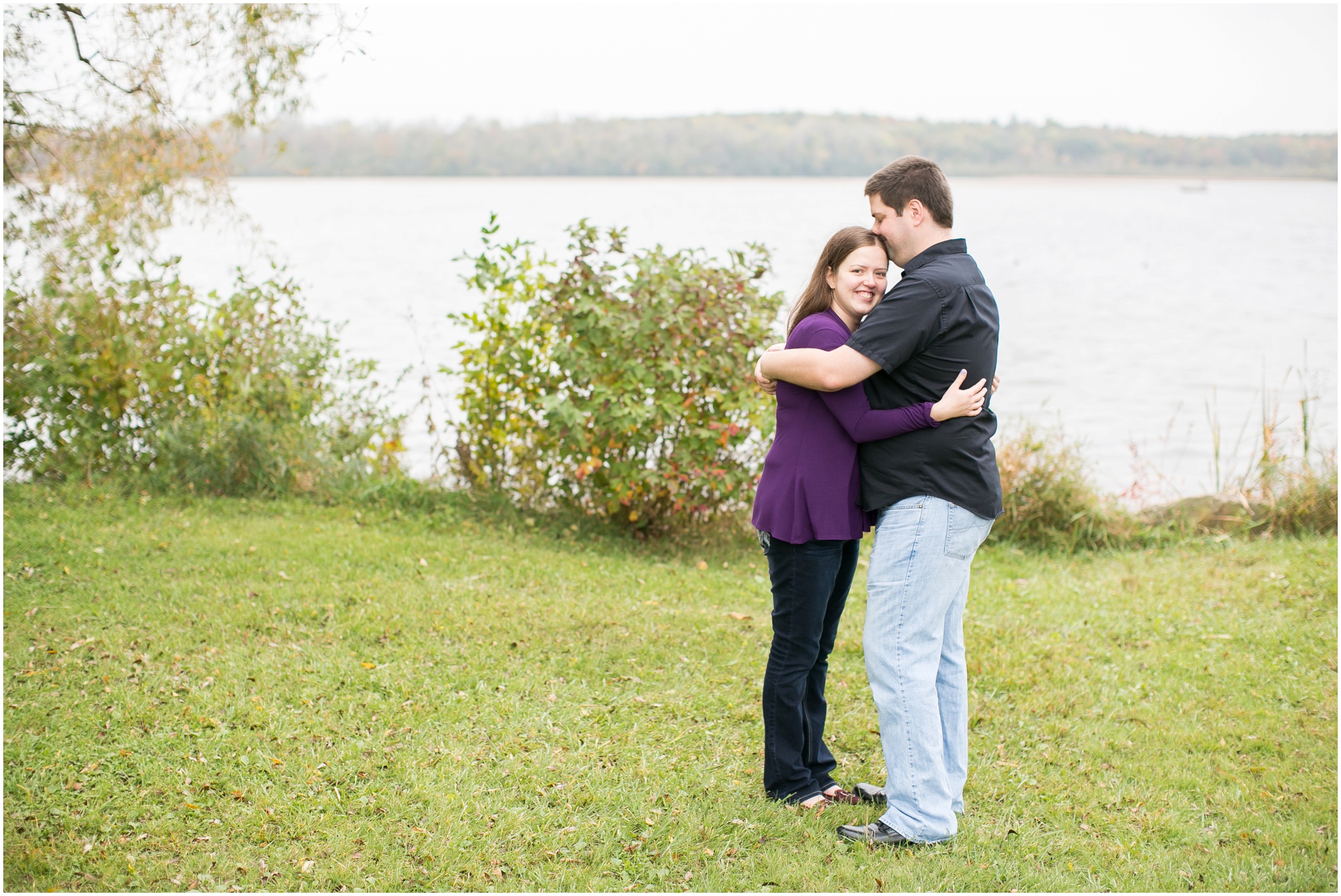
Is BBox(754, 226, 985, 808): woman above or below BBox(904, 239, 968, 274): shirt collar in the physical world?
below

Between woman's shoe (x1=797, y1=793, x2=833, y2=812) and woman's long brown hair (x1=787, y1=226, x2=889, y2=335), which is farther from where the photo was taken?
woman's shoe (x1=797, y1=793, x2=833, y2=812)

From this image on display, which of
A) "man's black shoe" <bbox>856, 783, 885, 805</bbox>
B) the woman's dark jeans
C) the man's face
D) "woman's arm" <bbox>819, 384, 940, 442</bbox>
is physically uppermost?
the man's face

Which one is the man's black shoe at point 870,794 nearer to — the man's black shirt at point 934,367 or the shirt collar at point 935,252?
the man's black shirt at point 934,367

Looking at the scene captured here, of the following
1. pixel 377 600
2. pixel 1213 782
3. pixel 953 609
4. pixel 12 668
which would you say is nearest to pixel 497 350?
pixel 377 600

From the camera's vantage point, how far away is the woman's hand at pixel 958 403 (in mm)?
3072

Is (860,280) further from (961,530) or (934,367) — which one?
(961,530)

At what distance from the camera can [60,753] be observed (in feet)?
12.5

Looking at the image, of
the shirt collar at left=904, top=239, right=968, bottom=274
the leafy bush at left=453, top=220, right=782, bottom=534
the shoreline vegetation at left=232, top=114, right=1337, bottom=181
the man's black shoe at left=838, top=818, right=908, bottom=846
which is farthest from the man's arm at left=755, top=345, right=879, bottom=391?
the shoreline vegetation at left=232, top=114, right=1337, bottom=181

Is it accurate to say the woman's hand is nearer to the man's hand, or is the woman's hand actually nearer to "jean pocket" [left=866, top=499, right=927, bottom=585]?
"jean pocket" [left=866, top=499, right=927, bottom=585]

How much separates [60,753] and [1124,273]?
32144 millimetres

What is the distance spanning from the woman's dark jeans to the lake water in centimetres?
112

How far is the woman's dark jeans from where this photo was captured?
3.37 metres

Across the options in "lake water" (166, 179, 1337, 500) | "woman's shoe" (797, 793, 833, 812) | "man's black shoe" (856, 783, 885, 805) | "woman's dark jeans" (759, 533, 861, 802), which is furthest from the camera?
"lake water" (166, 179, 1337, 500)

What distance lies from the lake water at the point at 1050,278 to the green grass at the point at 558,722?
6.95 feet
